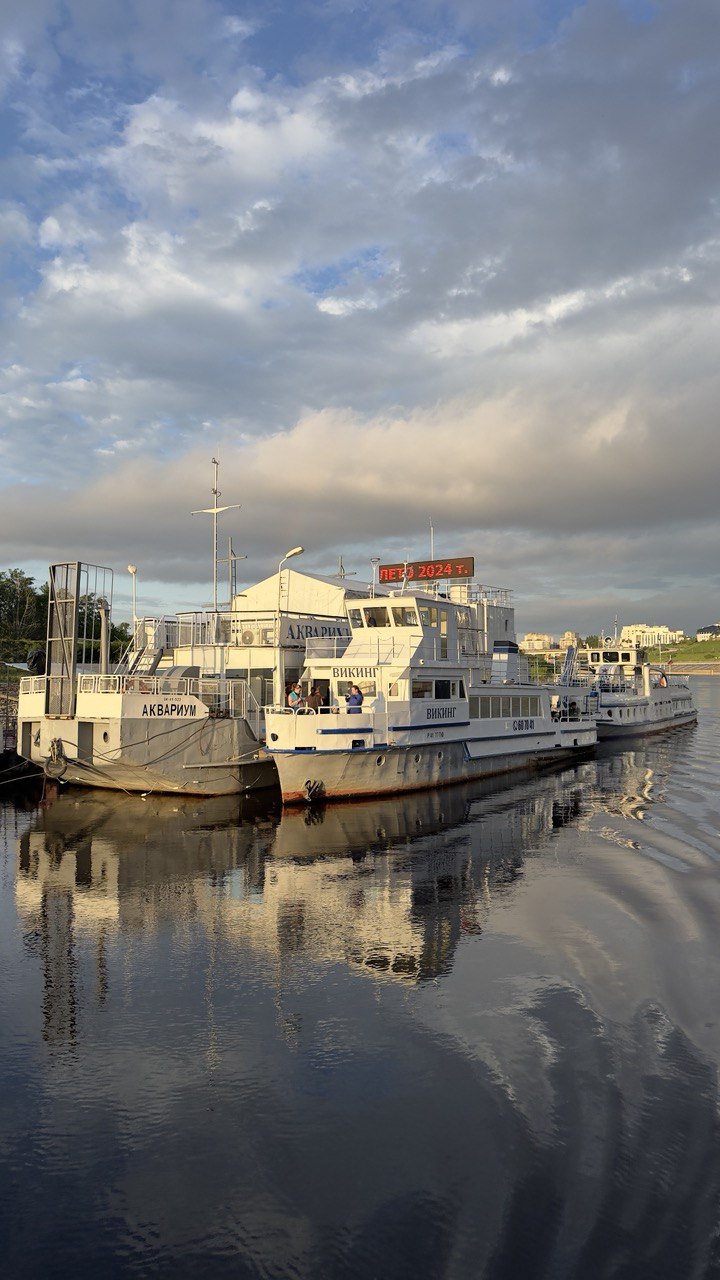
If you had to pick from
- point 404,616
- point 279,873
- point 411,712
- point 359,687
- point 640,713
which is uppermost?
point 404,616

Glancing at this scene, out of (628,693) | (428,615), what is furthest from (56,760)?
(628,693)

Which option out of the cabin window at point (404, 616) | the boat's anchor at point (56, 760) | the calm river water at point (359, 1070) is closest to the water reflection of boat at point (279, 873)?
the calm river water at point (359, 1070)

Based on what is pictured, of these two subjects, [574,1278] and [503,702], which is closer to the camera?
[574,1278]

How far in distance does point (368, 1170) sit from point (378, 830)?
17.6 m

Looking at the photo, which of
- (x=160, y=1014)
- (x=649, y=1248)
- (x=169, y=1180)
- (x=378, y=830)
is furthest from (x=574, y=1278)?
(x=378, y=830)

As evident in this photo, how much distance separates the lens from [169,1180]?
7852 millimetres

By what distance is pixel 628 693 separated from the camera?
68500mm

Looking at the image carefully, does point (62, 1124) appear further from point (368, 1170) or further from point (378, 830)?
point (378, 830)

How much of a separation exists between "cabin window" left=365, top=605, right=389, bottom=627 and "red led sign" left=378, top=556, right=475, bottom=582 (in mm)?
9190

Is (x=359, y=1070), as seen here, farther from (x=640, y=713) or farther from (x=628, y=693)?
(x=628, y=693)

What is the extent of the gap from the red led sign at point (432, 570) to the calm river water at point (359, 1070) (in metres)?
25.7

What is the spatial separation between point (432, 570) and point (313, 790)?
19.7 meters

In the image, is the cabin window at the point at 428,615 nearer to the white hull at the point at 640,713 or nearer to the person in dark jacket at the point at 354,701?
the person in dark jacket at the point at 354,701

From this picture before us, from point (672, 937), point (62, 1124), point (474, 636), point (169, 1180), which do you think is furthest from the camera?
Result: point (474, 636)
